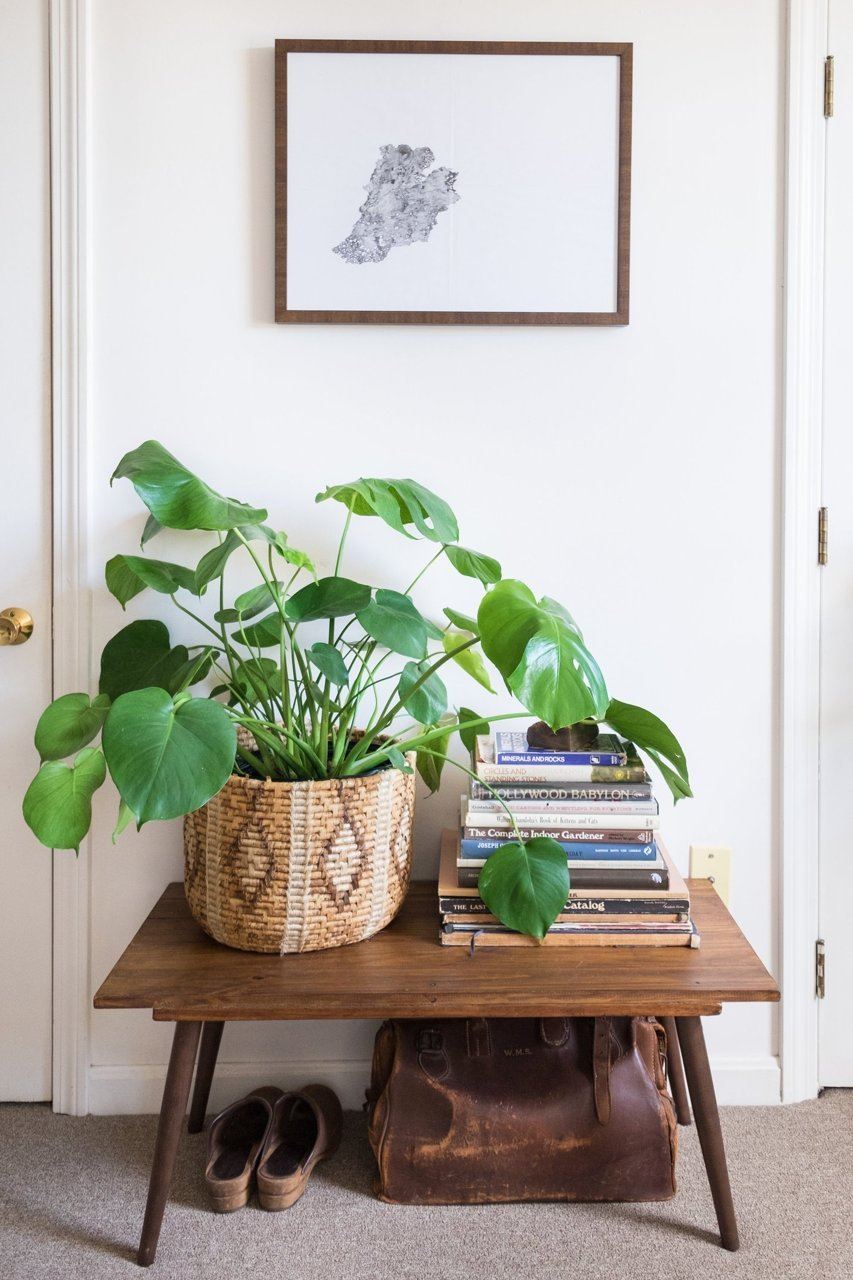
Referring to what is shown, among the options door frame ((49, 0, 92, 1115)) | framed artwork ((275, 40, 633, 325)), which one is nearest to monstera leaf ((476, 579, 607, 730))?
framed artwork ((275, 40, 633, 325))

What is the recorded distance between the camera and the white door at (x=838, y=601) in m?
1.60

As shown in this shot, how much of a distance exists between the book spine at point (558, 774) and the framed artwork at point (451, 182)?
73 centimetres

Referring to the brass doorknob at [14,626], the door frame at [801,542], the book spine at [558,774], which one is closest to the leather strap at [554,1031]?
the book spine at [558,774]

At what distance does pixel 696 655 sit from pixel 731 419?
40cm

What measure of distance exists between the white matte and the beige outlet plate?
93 centimetres

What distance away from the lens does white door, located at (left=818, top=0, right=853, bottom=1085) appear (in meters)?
1.60

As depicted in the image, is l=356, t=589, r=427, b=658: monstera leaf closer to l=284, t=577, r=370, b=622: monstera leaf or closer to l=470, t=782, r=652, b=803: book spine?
l=284, t=577, r=370, b=622: monstera leaf

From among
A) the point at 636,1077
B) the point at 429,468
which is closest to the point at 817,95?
the point at 429,468

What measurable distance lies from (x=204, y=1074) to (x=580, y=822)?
772 mm

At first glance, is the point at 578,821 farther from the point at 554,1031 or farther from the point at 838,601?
the point at 838,601

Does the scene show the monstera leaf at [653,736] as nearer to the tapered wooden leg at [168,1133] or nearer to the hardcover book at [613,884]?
the hardcover book at [613,884]

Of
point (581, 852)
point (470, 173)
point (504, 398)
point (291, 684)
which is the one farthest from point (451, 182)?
point (581, 852)

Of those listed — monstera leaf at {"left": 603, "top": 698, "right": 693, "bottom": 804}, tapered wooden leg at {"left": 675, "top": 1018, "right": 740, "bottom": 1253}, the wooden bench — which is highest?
monstera leaf at {"left": 603, "top": 698, "right": 693, "bottom": 804}

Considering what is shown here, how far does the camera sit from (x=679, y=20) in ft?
5.18
